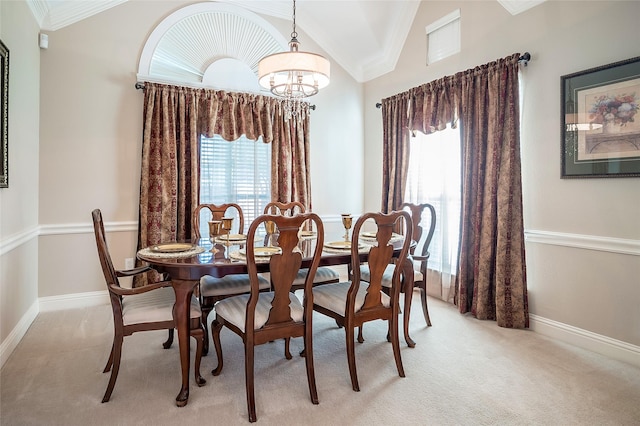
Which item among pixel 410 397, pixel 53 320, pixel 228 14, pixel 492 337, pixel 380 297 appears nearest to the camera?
pixel 410 397

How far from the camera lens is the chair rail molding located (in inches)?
96.5

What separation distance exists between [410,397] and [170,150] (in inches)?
120

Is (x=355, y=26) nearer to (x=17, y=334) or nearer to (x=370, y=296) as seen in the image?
(x=370, y=296)

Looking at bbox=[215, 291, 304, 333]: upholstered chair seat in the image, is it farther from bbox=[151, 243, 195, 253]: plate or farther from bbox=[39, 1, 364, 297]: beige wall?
bbox=[39, 1, 364, 297]: beige wall

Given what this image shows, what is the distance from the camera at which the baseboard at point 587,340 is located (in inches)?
96.7

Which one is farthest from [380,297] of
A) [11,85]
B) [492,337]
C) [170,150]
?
[11,85]

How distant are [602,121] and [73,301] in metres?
4.61

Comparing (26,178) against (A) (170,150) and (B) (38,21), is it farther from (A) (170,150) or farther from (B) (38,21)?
(B) (38,21)

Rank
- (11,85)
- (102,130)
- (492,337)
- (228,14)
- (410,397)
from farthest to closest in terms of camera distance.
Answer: (228,14) → (102,130) → (492,337) → (11,85) → (410,397)

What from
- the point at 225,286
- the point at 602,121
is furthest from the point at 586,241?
the point at 225,286

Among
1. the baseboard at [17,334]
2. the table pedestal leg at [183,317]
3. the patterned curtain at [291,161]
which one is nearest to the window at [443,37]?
the patterned curtain at [291,161]

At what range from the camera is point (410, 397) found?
203 cm

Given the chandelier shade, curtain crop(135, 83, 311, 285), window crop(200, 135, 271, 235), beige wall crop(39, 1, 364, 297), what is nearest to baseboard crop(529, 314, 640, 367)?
the chandelier shade

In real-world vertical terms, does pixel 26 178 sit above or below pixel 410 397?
above
